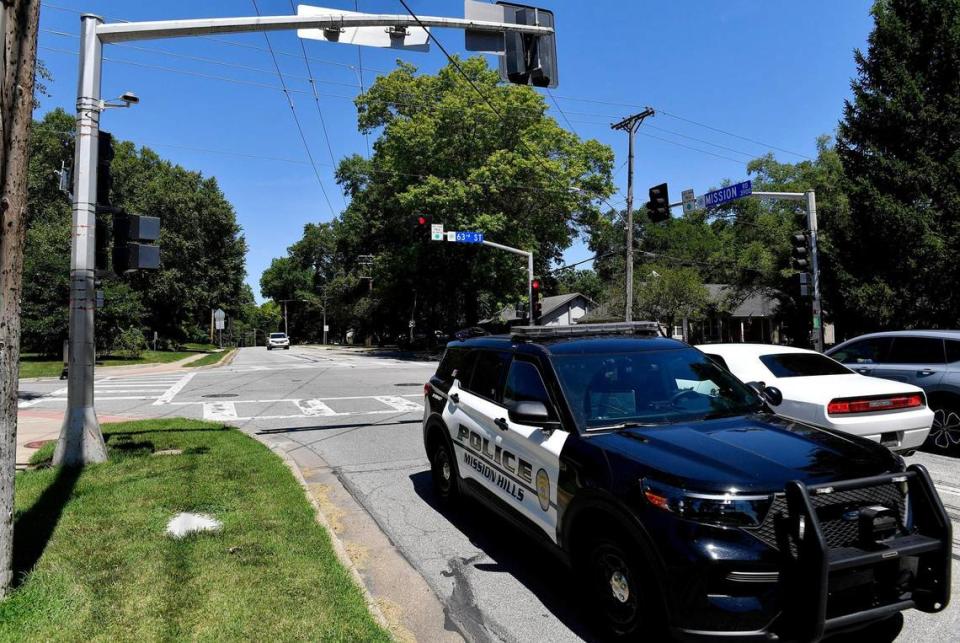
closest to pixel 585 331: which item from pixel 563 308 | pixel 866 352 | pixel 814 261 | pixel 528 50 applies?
pixel 528 50

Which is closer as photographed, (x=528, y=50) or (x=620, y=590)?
(x=620, y=590)

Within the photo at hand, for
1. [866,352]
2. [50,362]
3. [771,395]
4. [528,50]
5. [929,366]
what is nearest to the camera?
[771,395]

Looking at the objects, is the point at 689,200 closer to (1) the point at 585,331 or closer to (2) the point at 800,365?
(2) the point at 800,365

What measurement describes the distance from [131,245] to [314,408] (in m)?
7.17

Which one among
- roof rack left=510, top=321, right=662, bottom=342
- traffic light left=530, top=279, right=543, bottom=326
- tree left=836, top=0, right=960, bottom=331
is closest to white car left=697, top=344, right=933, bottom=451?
roof rack left=510, top=321, right=662, bottom=342

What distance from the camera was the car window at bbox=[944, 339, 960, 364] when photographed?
27.3 feet

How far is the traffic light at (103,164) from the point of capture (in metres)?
7.85

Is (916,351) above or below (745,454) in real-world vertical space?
above

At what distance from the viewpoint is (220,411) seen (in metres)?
13.9

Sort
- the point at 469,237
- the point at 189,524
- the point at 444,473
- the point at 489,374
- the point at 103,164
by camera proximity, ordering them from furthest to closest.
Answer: the point at 469,237 → the point at 103,164 → the point at 444,473 → the point at 489,374 → the point at 189,524

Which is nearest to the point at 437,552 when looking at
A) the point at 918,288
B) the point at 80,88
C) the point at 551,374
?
the point at 551,374

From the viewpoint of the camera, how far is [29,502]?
582 centimetres

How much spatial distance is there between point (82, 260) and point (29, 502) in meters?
3.09

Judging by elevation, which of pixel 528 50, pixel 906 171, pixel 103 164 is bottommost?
pixel 103 164
